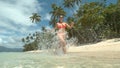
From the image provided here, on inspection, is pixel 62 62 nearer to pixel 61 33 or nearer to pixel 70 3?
pixel 61 33

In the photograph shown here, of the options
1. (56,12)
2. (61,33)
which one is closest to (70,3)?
(56,12)

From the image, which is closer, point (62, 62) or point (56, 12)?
point (62, 62)

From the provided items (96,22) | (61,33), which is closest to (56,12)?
(96,22)

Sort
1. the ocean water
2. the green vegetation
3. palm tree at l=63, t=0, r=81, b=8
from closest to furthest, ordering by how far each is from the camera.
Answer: the ocean water, the green vegetation, palm tree at l=63, t=0, r=81, b=8

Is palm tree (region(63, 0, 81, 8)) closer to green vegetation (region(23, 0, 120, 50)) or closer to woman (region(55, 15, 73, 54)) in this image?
green vegetation (region(23, 0, 120, 50))

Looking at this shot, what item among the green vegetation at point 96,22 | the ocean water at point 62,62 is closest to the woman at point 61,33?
the ocean water at point 62,62

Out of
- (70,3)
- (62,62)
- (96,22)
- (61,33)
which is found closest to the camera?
(62,62)

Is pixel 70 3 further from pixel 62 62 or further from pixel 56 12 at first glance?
pixel 62 62

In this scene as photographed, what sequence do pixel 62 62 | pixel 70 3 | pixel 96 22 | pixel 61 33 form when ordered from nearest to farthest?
pixel 62 62 < pixel 61 33 < pixel 96 22 < pixel 70 3

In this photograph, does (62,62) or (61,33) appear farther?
(61,33)

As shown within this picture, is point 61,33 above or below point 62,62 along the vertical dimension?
above

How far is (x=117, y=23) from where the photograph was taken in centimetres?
5631

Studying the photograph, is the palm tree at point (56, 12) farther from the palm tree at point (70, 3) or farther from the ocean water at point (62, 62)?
the ocean water at point (62, 62)

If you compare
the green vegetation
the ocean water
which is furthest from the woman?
the green vegetation
